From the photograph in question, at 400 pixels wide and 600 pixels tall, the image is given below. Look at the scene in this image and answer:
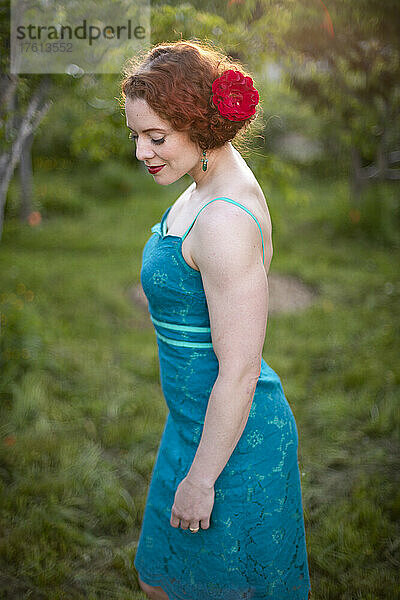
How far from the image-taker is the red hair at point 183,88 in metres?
1.32

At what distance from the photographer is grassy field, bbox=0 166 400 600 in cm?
262

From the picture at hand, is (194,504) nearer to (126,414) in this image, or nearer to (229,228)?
(229,228)

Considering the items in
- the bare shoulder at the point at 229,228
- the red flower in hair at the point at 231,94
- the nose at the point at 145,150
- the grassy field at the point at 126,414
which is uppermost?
the red flower in hair at the point at 231,94

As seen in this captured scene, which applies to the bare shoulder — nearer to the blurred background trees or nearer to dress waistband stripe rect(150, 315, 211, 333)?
dress waistband stripe rect(150, 315, 211, 333)

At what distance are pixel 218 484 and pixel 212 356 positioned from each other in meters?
0.34

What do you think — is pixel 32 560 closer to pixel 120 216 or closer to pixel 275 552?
pixel 275 552

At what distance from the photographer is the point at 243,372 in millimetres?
1334

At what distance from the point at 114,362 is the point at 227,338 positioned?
341 centimetres

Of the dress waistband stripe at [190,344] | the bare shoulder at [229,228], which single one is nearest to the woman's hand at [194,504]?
the dress waistband stripe at [190,344]

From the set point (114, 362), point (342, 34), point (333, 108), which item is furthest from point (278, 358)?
point (333, 108)

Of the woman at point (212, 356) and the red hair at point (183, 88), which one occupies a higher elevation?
the red hair at point (183, 88)

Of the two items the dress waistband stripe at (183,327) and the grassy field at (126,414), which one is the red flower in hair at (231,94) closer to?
the dress waistband stripe at (183,327)

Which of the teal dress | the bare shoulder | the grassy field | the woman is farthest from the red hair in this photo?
the grassy field

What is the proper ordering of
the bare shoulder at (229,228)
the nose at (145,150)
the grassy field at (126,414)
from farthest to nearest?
the grassy field at (126,414) < the nose at (145,150) < the bare shoulder at (229,228)
